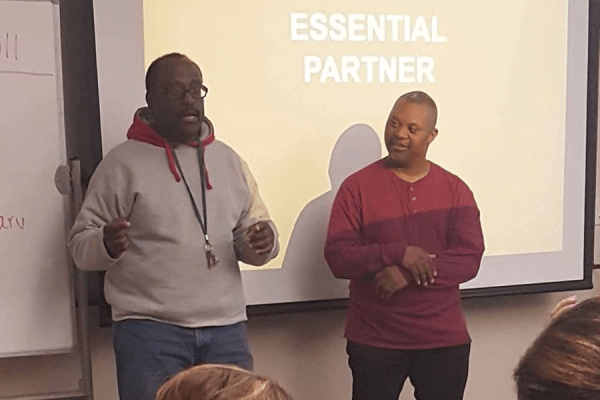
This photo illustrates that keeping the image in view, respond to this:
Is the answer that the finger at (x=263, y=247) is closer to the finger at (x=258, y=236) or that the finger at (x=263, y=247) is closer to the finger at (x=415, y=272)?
the finger at (x=258, y=236)

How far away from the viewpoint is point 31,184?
6.35 ft

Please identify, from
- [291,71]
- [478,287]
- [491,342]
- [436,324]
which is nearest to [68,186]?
[291,71]

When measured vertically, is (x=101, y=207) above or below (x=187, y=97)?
below

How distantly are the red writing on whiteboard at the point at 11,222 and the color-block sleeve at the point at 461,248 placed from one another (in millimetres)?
1118

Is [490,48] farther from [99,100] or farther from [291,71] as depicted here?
[99,100]

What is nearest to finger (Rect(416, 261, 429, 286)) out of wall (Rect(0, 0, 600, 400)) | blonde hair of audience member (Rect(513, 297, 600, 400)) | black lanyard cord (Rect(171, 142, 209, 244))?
wall (Rect(0, 0, 600, 400))

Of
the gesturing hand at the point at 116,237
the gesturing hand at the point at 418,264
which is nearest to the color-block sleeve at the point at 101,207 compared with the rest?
the gesturing hand at the point at 116,237

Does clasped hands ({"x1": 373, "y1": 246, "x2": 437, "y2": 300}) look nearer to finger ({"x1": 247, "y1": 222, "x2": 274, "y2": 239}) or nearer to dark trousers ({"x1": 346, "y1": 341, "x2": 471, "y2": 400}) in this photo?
dark trousers ({"x1": 346, "y1": 341, "x2": 471, "y2": 400})

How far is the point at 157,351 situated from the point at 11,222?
1.91 feet

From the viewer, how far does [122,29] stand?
6.54 feet

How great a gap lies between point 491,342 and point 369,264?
839 millimetres

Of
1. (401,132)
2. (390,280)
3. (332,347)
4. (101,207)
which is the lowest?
(332,347)

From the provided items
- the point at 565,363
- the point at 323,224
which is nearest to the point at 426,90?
the point at 323,224

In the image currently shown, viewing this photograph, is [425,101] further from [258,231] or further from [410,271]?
[258,231]
